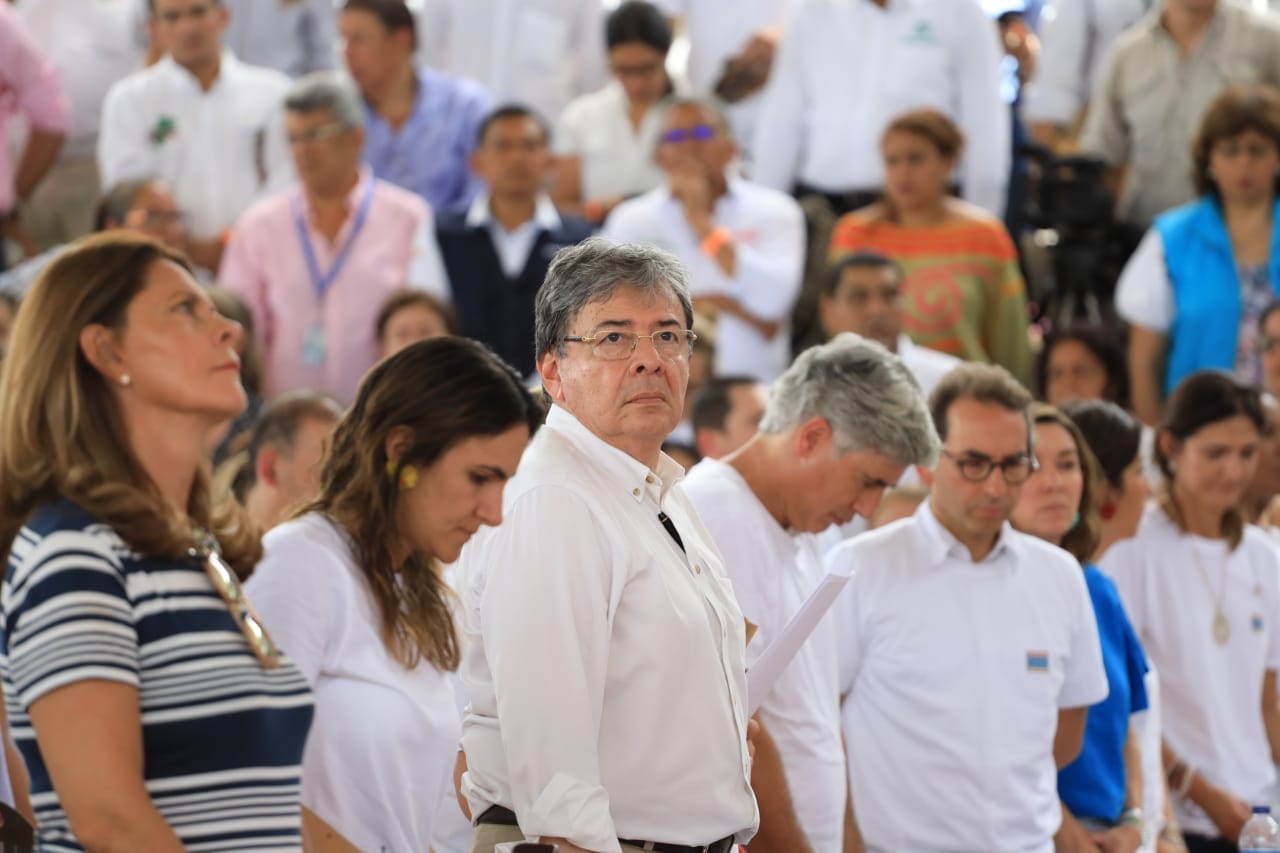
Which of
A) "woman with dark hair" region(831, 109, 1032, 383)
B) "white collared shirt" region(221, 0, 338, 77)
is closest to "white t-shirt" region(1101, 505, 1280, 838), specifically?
"woman with dark hair" region(831, 109, 1032, 383)

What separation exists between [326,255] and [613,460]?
14.3 feet

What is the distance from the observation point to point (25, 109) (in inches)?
305

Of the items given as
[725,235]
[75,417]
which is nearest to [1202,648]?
[725,235]

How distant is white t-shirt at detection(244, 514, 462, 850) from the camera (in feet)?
9.60

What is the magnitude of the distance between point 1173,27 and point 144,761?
5879mm

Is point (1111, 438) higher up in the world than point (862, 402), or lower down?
lower down

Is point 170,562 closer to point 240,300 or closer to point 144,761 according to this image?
point 144,761

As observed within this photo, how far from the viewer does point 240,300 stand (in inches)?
247

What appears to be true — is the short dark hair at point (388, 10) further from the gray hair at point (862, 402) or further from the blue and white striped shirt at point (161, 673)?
the blue and white striped shirt at point (161, 673)

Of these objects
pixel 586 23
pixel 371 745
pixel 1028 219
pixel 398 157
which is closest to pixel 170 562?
pixel 371 745

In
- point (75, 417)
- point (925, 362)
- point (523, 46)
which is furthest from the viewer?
point (523, 46)

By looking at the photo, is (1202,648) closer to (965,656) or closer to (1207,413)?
(1207,413)

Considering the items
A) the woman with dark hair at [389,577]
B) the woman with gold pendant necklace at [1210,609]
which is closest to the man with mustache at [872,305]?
the woman with gold pendant necklace at [1210,609]

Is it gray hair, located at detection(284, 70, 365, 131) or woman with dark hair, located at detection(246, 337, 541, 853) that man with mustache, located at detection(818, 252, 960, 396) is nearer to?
gray hair, located at detection(284, 70, 365, 131)
